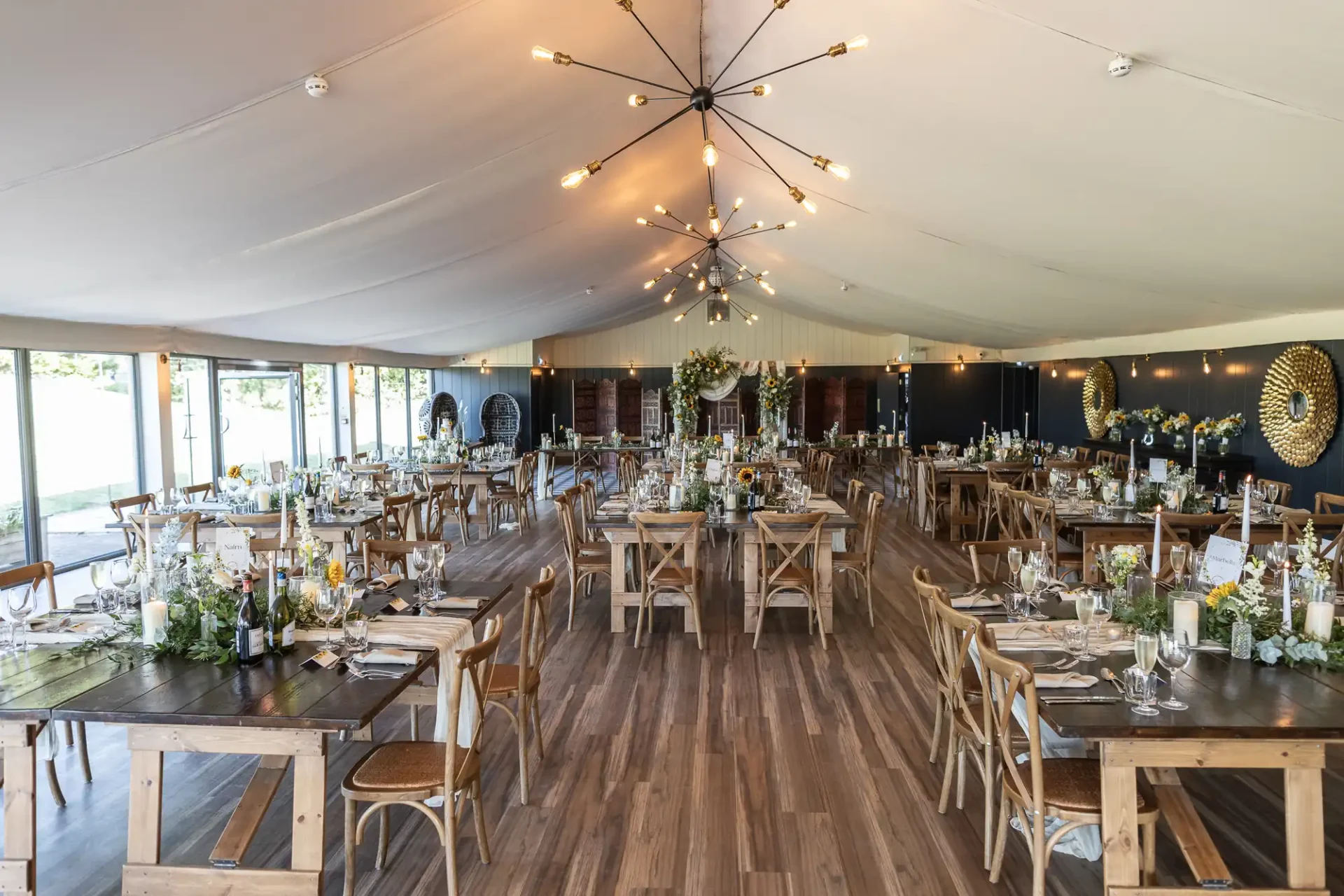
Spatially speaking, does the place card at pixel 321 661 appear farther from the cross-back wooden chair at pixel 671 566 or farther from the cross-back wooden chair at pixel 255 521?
the cross-back wooden chair at pixel 255 521

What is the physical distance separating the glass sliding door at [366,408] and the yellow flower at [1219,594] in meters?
13.8

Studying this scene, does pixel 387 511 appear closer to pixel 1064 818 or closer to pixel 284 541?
pixel 284 541

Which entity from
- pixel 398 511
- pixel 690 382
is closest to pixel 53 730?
pixel 398 511

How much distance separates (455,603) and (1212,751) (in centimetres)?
303

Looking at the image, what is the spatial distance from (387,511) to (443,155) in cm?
312

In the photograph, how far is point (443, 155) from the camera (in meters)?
5.44

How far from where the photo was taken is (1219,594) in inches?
125

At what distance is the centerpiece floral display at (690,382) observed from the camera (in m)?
13.4

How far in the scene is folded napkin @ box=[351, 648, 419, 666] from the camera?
3025 millimetres

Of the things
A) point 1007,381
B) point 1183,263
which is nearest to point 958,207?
point 1183,263

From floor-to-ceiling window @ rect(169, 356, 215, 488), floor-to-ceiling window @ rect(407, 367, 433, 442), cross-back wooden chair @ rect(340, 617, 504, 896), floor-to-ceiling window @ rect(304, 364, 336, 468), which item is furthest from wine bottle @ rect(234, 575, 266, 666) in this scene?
floor-to-ceiling window @ rect(407, 367, 433, 442)

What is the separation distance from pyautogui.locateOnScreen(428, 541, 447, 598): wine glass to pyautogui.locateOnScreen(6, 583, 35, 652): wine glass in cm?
157

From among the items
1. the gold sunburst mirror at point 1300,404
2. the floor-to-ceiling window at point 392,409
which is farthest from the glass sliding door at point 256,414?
the gold sunburst mirror at point 1300,404

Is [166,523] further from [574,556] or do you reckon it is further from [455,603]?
[455,603]
